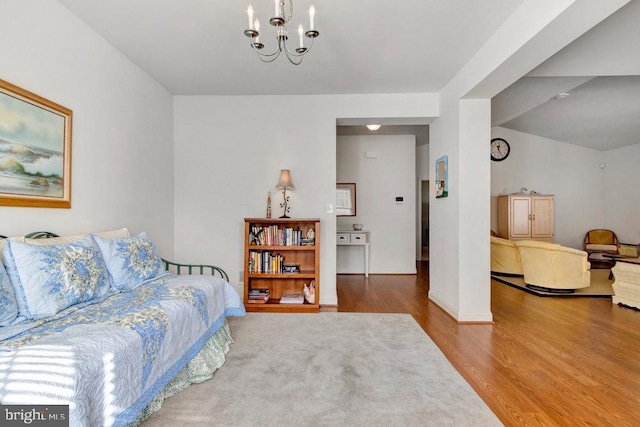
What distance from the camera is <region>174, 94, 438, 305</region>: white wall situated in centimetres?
393

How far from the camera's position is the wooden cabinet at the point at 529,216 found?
6.26 metres

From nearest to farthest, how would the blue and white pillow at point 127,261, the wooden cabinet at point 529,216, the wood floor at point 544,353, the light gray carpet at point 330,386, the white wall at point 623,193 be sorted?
the light gray carpet at point 330,386
the wood floor at point 544,353
the blue and white pillow at point 127,261
the wooden cabinet at point 529,216
the white wall at point 623,193

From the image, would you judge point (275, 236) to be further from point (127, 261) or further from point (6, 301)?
point (6, 301)

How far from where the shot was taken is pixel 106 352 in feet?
4.31

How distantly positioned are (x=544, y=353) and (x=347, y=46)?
3055mm

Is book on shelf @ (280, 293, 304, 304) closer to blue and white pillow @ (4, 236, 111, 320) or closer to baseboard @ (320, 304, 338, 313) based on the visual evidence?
baseboard @ (320, 304, 338, 313)

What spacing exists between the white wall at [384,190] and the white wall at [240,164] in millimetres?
2148

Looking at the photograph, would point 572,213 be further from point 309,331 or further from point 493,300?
point 309,331

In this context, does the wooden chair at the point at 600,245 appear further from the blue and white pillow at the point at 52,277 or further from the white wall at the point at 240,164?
the blue and white pillow at the point at 52,277

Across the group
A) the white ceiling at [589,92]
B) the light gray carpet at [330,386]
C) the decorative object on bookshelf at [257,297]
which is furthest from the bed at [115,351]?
the white ceiling at [589,92]

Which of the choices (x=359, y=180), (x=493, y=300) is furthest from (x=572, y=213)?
(x=359, y=180)

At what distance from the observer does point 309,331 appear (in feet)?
9.76

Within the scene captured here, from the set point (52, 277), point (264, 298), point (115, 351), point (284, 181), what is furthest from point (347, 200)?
point (115, 351)

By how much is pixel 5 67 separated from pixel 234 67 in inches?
69.3
